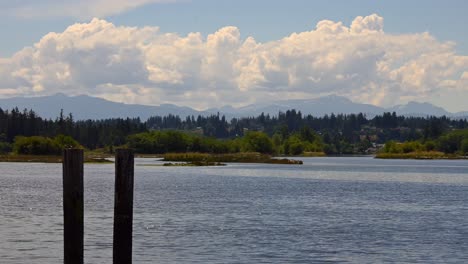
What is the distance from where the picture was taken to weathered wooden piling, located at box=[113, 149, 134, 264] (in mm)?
27094

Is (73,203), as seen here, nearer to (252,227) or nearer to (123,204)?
(123,204)

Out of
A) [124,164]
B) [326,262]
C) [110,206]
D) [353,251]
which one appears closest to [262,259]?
[326,262]

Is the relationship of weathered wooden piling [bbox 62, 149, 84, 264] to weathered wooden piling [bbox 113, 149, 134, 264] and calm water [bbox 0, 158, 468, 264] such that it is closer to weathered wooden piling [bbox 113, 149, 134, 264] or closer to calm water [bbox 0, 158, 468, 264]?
weathered wooden piling [bbox 113, 149, 134, 264]

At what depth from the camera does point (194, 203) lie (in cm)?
8269

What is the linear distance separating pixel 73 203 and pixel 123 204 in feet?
6.09

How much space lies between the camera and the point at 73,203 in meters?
28.1

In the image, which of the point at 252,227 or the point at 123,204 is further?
the point at 252,227

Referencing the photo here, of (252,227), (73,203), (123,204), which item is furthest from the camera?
(252,227)

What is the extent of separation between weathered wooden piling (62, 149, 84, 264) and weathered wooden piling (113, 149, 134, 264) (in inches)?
50.3

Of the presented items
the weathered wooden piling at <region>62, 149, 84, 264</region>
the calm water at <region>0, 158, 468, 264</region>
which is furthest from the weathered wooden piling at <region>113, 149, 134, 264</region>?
the calm water at <region>0, 158, 468, 264</region>

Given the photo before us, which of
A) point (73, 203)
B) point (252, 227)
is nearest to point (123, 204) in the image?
point (73, 203)

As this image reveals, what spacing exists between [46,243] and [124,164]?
2274 cm

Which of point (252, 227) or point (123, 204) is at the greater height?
point (123, 204)

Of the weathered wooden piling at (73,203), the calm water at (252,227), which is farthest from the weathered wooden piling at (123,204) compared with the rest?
the calm water at (252,227)
